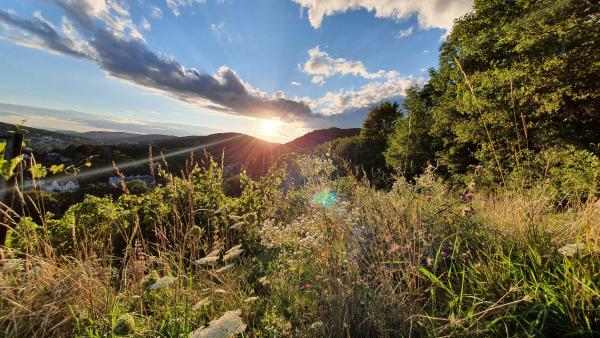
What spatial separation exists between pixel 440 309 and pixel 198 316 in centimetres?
175

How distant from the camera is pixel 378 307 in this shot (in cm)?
187

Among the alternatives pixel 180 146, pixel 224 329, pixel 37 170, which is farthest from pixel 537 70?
pixel 180 146

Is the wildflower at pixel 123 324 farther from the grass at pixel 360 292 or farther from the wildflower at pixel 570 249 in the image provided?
the wildflower at pixel 570 249

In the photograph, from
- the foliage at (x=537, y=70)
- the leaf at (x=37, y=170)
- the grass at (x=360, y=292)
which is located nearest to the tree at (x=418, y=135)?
the foliage at (x=537, y=70)

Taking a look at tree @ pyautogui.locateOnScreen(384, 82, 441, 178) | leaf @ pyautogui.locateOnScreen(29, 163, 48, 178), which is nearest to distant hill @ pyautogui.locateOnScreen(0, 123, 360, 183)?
tree @ pyautogui.locateOnScreen(384, 82, 441, 178)

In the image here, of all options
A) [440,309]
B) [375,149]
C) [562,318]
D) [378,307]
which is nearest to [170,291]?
[378,307]

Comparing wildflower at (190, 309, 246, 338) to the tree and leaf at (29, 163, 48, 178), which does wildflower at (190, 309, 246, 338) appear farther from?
the tree

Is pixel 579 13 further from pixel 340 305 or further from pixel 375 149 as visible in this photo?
pixel 375 149

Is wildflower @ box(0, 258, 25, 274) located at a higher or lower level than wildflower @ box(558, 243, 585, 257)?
lower

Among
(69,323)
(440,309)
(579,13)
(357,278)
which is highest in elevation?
(579,13)

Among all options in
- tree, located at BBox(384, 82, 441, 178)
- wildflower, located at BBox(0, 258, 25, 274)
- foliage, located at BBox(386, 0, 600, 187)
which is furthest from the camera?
tree, located at BBox(384, 82, 441, 178)

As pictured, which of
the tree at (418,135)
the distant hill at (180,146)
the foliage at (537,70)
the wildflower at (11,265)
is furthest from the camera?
the distant hill at (180,146)

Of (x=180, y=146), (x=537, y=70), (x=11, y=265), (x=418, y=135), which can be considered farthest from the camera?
(x=180, y=146)

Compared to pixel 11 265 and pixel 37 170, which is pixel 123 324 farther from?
pixel 37 170
